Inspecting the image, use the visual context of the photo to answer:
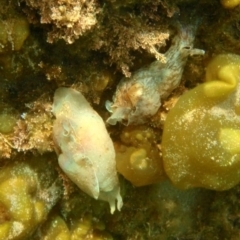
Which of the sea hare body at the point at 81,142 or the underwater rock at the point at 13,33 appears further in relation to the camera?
the sea hare body at the point at 81,142

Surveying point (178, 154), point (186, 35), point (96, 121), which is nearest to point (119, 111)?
point (96, 121)

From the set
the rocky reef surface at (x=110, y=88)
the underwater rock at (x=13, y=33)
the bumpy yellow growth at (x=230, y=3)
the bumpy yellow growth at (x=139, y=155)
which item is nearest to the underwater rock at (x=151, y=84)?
the rocky reef surface at (x=110, y=88)

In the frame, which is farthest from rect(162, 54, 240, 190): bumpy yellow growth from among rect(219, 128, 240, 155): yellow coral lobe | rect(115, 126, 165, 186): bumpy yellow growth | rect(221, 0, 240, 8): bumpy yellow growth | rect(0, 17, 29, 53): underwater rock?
rect(0, 17, 29, 53): underwater rock

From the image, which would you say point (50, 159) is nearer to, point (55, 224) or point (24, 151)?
point (24, 151)

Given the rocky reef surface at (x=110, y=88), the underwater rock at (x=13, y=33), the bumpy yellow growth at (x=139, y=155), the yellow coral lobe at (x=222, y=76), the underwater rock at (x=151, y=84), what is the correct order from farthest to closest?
the bumpy yellow growth at (x=139, y=155) → the underwater rock at (x=151, y=84) → the yellow coral lobe at (x=222, y=76) → the rocky reef surface at (x=110, y=88) → the underwater rock at (x=13, y=33)

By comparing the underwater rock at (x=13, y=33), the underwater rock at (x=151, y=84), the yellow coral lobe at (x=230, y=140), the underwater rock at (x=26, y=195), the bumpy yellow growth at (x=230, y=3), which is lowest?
the underwater rock at (x=26, y=195)

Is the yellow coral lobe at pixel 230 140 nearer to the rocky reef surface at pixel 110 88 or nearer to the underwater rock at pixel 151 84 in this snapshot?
the rocky reef surface at pixel 110 88

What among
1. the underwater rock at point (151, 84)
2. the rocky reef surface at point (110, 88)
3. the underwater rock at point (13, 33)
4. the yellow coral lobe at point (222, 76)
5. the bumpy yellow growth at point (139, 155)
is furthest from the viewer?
the bumpy yellow growth at point (139, 155)

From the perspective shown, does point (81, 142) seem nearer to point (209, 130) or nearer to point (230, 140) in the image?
point (209, 130)
